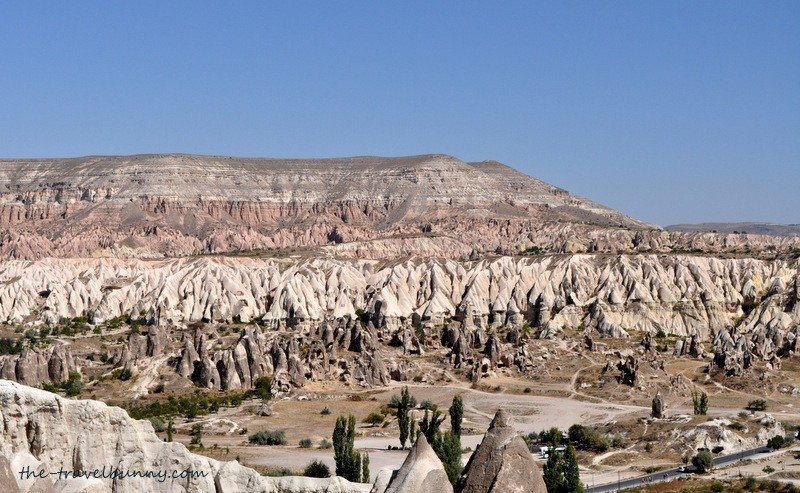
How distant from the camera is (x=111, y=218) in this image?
18725 centimetres

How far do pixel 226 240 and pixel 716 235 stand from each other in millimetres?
70293

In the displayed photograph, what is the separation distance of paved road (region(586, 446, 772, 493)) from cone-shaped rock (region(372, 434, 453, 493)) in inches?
915

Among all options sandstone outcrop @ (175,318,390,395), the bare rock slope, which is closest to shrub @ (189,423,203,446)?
sandstone outcrop @ (175,318,390,395)

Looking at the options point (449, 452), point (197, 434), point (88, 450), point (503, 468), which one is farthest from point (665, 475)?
point (88, 450)

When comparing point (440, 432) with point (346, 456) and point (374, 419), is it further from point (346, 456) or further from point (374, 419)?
point (374, 419)

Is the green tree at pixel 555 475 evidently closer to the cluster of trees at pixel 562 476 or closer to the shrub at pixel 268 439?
the cluster of trees at pixel 562 476

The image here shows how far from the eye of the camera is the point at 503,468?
62.8 ft

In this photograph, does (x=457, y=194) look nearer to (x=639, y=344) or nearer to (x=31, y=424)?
(x=639, y=344)

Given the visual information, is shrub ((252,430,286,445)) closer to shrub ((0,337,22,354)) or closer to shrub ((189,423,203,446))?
shrub ((189,423,203,446))

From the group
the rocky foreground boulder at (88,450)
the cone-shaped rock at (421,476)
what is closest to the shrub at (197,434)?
the rocky foreground boulder at (88,450)

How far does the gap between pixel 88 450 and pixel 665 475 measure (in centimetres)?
3111

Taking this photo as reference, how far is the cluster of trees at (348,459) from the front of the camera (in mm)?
35688

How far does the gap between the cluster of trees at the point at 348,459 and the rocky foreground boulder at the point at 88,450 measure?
16.3 meters

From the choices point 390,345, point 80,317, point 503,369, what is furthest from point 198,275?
point 503,369
